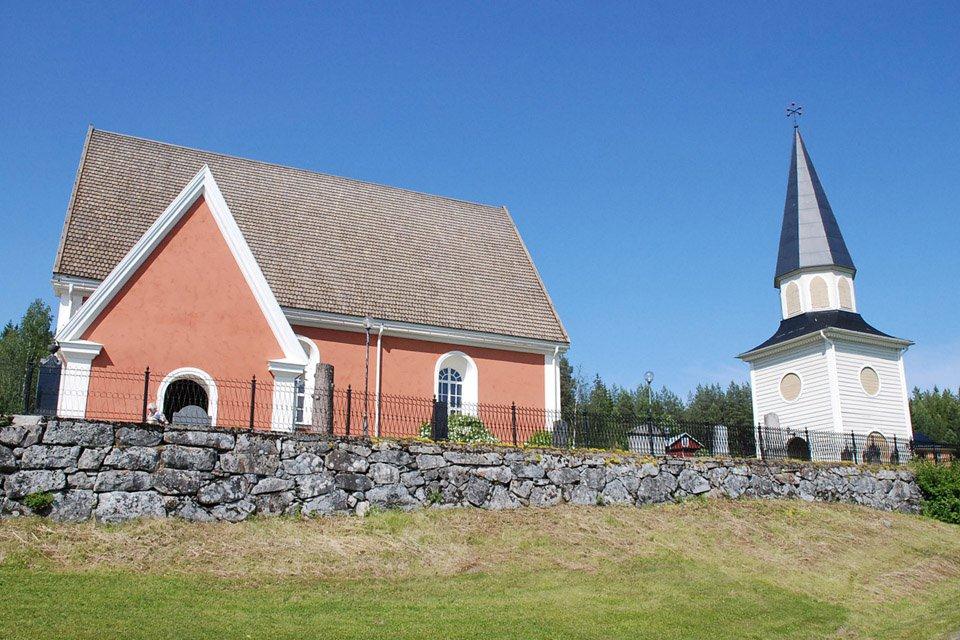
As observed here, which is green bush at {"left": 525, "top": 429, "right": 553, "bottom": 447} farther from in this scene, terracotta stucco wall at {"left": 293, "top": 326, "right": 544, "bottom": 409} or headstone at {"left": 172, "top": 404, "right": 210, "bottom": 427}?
headstone at {"left": 172, "top": 404, "right": 210, "bottom": 427}

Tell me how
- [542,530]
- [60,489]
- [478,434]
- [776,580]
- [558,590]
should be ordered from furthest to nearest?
[478,434] → [542,530] → [776,580] → [60,489] → [558,590]

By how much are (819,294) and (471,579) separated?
2601 cm

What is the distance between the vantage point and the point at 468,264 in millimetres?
31250

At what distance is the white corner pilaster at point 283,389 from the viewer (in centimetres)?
1989

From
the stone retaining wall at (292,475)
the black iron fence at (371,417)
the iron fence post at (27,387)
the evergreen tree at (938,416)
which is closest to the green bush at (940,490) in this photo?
the black iron fence at (371,417)

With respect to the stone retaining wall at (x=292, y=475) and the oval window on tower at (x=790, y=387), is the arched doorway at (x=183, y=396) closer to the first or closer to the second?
the stone retaining wall at (x=292, y=475)

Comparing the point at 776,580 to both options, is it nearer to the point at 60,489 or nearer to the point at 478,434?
the point at 478,434

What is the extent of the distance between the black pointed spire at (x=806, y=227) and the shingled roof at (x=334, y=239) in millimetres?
12461

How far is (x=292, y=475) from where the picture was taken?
17.6 meters

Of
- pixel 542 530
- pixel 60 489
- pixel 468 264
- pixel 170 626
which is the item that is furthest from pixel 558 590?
pixel 468 264

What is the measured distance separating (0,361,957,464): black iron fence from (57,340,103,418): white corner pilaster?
0.09ft

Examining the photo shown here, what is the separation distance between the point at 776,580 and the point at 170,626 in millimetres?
11388

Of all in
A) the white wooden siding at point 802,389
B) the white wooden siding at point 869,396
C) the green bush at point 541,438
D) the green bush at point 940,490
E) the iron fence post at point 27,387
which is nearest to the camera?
the iron fence post at point 27,387

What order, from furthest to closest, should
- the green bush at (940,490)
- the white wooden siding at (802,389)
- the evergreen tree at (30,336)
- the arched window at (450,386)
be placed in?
the evergreen tree at (30,336) → the white wooden siding at (802,389) → the arched window at (450,386) → the green bush at (940,490)
